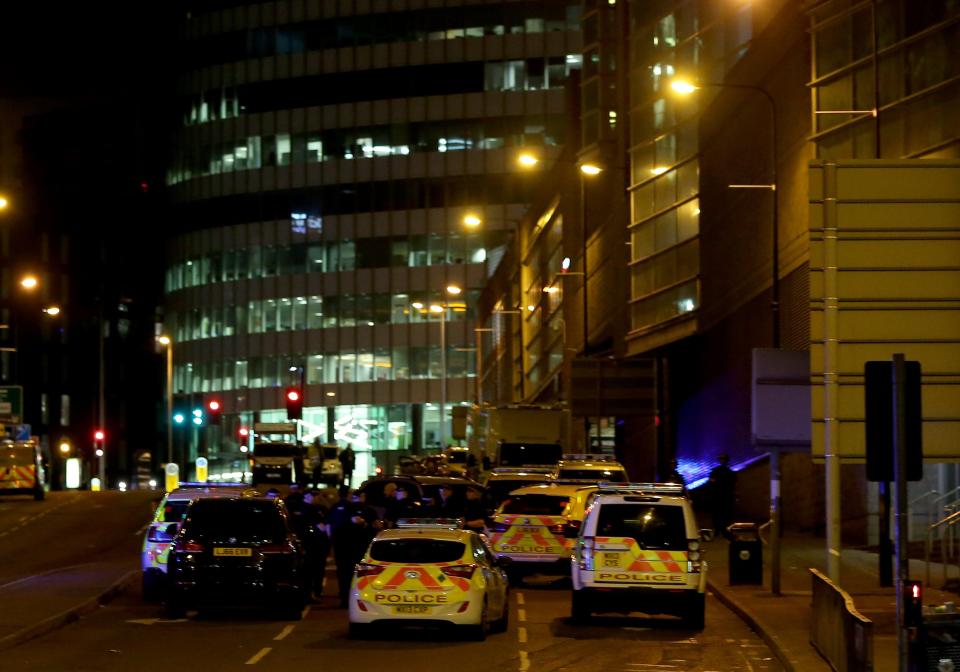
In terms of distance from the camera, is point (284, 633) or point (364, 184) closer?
point (284, 633)

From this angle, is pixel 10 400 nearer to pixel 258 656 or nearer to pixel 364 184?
pixel 364 184

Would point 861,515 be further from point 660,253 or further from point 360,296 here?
point 360,296

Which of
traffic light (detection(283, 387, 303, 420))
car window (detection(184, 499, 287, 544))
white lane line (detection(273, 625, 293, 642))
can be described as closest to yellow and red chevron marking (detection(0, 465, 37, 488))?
traffic light (detection(283, 387, 303, 420))

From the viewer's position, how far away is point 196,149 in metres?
106

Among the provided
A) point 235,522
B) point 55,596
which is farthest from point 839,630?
point 55,596

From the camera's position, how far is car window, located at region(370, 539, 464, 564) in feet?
66.2

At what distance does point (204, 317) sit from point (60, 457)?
17806 millimetres

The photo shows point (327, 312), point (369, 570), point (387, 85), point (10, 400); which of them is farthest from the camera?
point (327, 312)

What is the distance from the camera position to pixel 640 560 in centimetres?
2202

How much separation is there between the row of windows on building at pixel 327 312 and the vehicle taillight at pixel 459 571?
2992 inches

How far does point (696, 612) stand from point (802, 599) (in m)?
3.35

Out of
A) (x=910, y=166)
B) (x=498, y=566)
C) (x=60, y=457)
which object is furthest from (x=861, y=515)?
(x=60, y=457)

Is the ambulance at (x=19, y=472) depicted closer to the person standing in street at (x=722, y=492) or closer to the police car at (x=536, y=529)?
the person standing in street at (x=722, y=492)

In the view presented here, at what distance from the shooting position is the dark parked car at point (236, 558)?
22406 millimetres
